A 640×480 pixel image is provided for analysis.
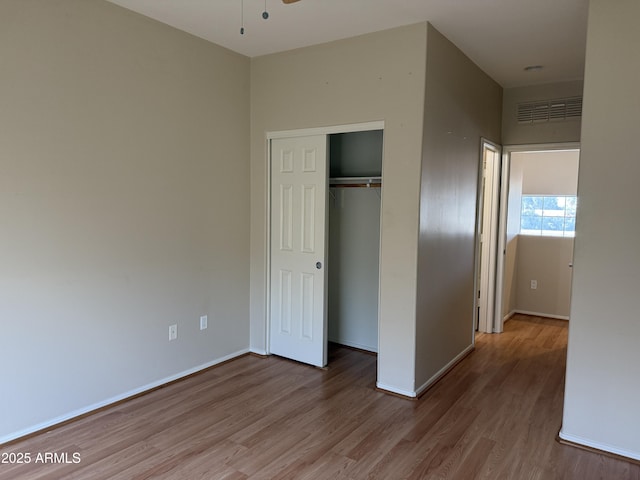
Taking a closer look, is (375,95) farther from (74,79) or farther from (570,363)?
(570,363)

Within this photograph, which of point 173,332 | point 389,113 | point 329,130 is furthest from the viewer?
point 329,130

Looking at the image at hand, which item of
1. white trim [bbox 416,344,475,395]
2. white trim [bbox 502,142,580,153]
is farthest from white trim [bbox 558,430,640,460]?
white trim [bbox 502,142,580,153]

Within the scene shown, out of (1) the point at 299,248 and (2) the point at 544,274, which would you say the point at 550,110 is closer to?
(2) the point at 544,274

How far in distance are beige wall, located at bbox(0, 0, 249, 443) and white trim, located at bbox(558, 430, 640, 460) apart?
263 centimetres

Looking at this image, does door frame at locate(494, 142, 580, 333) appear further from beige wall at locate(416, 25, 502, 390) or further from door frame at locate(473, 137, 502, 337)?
beige wall at locate(416, 25, 502, 390)

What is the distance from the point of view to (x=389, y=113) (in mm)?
3289

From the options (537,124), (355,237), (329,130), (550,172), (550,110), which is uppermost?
(550,110)

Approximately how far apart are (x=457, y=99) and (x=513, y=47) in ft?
1.80

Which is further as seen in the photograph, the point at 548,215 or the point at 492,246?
the point at 548,215

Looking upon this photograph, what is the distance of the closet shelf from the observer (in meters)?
4.09

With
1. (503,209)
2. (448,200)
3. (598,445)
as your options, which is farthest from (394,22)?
(598,445)

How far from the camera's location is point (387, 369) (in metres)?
3.41

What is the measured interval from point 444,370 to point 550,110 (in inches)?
109

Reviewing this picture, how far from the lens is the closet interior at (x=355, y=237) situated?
4223 mm
